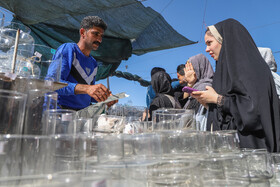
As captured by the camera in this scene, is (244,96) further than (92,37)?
No

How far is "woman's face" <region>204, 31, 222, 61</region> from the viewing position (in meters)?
1.34

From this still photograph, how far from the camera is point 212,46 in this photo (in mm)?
1354

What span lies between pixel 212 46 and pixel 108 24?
2964 millimetres

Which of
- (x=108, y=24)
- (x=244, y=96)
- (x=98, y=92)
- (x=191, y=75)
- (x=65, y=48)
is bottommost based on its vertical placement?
(x=244, y=96)

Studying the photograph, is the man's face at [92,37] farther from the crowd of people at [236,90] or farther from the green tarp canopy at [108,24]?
the green tarp canopy at [108,24]

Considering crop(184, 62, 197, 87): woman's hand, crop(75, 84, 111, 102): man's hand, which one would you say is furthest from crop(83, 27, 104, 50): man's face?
crop(184, 62, 197, 87): woman's hand

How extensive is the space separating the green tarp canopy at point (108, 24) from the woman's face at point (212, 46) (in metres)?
2.37

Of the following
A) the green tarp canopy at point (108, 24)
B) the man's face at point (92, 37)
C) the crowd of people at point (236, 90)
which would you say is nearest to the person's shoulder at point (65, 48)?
the crowd of people at point (236, 90)

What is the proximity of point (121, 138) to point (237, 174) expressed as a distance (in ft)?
1.05

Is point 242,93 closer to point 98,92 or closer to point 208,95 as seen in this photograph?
point 208,95

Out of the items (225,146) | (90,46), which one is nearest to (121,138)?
(225,146)

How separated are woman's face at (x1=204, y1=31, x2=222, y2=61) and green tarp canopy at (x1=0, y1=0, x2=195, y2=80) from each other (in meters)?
2.37

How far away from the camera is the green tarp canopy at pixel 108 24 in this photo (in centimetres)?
296

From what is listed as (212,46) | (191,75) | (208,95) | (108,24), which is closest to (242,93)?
(208,95)
